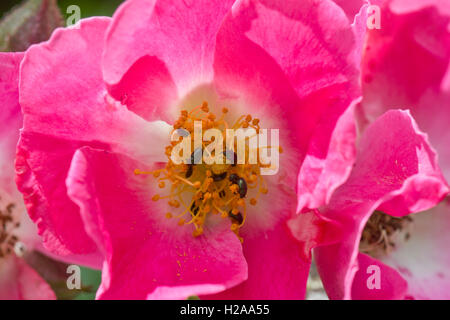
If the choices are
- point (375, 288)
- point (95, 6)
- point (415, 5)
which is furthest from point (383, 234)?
point (95, 6)

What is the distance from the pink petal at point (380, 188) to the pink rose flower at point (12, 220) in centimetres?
40

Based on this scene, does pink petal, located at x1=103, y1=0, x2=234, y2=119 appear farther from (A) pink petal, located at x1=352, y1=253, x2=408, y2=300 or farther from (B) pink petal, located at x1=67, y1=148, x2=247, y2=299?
(A) pink petal, located at x1=352, y1=253, x2=408, y2=300

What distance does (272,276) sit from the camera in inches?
34.0

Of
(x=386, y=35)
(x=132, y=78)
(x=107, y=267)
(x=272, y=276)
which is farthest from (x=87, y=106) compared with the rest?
(x=386, y=35)

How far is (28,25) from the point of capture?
3.36ft

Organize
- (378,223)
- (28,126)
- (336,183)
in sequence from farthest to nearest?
(378,223) → (28,126) → (336,183)

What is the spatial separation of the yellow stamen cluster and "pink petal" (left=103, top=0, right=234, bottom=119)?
0.05m

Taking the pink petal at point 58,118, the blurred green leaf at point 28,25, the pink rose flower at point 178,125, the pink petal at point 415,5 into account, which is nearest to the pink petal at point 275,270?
the pink rose flower at point 178,125

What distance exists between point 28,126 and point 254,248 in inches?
13.9

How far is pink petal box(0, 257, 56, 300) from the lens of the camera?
2.95 feet

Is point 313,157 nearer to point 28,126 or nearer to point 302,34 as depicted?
point 302,34

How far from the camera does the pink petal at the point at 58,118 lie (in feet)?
2.77

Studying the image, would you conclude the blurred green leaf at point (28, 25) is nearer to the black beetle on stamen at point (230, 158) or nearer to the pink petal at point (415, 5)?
the black beetle on stamen at point (230, 158)

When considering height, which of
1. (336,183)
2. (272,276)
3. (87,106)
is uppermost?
(87,106)
